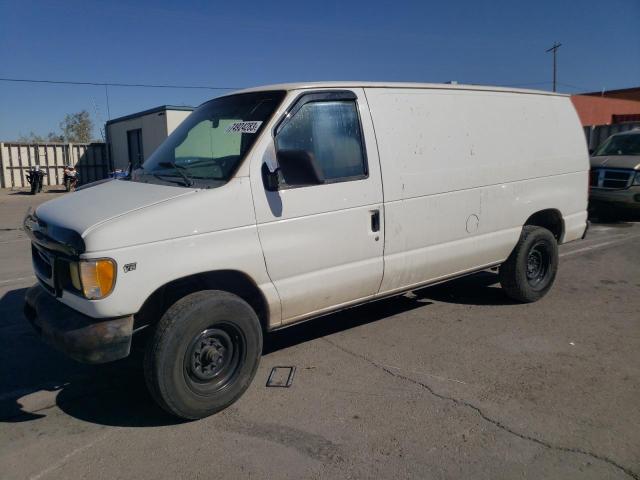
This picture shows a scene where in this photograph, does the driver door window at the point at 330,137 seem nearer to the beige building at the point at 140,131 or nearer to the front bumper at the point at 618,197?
the front bumper at the point at 618,197

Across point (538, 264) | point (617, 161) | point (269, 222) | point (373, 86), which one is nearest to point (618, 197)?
point (617, 161)

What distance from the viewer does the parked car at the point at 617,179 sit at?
36.7ft

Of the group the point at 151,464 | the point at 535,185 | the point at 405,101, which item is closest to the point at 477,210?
the point at 535,185

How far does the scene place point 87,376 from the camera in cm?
426

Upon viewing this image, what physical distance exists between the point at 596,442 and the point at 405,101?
290 centimetres

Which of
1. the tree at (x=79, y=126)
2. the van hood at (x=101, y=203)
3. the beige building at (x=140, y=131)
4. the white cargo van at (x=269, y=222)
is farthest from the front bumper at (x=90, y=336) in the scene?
the tree at (x=79, y=126)

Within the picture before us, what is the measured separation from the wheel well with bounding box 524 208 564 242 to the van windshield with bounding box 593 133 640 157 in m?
7.42

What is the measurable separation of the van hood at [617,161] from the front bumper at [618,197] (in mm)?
482

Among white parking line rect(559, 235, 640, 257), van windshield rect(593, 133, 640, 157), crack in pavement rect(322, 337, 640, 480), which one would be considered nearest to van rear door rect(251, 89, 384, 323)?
crack in pavement rect(322, 337, 640, 480)

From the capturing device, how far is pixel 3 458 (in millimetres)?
3158

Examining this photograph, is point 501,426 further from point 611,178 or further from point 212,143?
point 611,178

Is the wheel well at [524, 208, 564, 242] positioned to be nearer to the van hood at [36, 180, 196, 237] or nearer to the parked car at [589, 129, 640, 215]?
the van hood at [36, 180, 196, 237]

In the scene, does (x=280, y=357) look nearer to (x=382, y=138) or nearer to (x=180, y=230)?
(x=180, y=230)

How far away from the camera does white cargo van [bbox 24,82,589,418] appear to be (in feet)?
10.8
